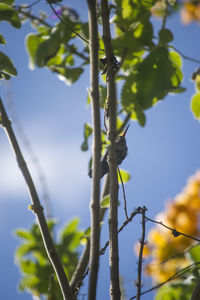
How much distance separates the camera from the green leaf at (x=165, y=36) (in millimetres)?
873

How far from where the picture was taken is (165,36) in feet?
2.88

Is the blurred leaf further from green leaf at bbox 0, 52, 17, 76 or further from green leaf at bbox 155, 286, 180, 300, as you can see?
green leaf at bbox 155, 286, 180, 300

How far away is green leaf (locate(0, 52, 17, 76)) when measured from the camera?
78 centimetres

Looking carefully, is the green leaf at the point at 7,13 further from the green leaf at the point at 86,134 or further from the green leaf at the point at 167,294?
the green leaf at the point at 167,294

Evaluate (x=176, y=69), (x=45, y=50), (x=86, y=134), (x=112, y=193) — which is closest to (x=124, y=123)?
(x=86, y=134)

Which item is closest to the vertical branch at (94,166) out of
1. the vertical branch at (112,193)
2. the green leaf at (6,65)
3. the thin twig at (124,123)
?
the vertical branch at (112,193)

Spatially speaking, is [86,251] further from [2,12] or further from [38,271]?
[2,12]

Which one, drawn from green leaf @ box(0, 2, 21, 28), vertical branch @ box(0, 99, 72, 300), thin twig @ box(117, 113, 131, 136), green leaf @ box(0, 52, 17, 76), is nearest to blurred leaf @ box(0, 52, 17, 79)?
green leaf @ box(0, 52, 17, 76)

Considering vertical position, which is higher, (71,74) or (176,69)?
(71,74)

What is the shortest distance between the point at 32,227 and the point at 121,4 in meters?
0.77

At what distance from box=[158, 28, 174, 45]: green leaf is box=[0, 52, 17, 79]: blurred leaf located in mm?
429

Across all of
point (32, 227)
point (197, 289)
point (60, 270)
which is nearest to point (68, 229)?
point (32, 227)

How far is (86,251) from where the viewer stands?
34.0 inches

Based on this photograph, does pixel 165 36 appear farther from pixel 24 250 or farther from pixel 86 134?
pixel 24 250
